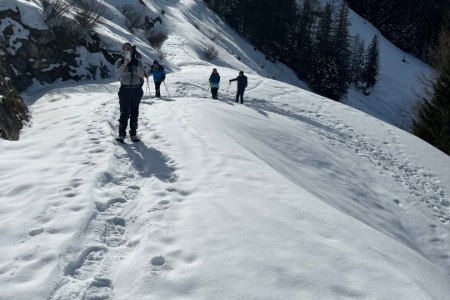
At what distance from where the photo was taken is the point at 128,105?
865 centimetres

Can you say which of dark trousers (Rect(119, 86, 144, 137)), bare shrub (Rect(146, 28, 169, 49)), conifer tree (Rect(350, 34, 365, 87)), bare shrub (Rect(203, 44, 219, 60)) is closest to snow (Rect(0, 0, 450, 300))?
dark trousers (Rect(119, 86, 144, 137))

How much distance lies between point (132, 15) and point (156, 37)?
232 cm

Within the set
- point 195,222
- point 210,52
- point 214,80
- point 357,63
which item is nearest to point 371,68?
point 357,63

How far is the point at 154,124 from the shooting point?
10633 mm

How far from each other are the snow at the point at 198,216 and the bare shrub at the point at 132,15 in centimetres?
1800

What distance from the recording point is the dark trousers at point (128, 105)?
28.0 ft

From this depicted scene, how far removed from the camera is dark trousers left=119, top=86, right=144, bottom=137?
28.0 feet

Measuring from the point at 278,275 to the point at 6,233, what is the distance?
2.94 meters

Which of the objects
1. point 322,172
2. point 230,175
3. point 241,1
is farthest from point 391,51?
point 230,175

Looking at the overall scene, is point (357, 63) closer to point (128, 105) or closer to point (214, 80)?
point (214, 80)

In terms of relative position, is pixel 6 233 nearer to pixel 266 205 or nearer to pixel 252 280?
pixel 252 280

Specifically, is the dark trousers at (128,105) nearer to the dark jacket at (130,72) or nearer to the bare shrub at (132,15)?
the dark jacket at (130,72)

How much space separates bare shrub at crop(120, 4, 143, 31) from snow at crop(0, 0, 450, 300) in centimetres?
1800

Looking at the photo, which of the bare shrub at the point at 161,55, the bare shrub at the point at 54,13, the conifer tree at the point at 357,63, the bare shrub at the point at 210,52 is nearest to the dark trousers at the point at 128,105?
the bare shrub at the point at 54,13
